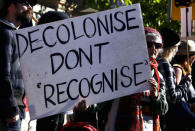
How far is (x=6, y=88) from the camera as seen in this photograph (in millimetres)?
2898

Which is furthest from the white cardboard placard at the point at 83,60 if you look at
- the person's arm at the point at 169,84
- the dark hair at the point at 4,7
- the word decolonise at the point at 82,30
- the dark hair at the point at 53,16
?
the person's arm at the point at 169,84

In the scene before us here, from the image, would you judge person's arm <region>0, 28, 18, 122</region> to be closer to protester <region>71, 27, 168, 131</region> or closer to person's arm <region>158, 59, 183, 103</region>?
protester <region>71, 27, 168, 131</region>

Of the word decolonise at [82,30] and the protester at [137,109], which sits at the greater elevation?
the word decolonise at [82,30]

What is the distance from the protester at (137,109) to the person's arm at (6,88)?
1.51ft

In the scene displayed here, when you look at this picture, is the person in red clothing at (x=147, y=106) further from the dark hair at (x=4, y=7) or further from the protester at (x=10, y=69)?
the dark hair at (x=4, y=7)

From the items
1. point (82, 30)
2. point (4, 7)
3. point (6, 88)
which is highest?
point (4, 7)

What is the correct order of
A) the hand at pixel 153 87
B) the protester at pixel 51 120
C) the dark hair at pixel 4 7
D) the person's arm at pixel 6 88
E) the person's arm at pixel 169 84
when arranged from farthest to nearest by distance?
the person's arm at pixel 169 84
the protester at pixel 51 120
the dark hair at pixel 4 7
the hand at pixel 153 87
the person's arm at pixel 6 88

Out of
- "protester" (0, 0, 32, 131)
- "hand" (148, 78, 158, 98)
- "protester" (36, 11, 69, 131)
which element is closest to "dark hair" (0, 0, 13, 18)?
"protester" (0, 0, 32, 131)

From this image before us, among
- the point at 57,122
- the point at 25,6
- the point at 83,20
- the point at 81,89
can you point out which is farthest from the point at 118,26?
the point at 57,122

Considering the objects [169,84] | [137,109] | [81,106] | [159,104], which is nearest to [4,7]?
[81,106]

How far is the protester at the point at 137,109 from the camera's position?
10.2 ft

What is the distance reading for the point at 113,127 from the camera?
3.14m

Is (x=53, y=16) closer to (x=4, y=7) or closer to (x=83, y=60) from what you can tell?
(x=4, y=7)

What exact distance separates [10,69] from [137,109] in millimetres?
970
